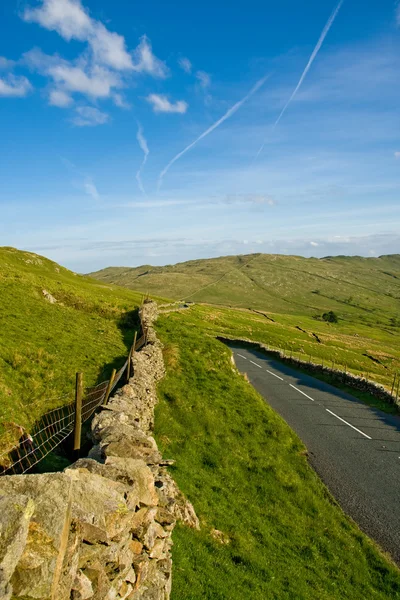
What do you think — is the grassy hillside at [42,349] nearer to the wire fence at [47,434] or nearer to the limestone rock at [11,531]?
the wire fence at [47,434]

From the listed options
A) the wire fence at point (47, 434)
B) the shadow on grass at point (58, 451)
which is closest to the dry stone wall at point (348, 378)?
the shadow on grass at point (58, 451)

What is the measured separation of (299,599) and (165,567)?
6.31 metres

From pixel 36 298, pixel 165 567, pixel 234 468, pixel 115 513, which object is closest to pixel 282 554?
pixel 234 468

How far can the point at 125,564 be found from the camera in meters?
8.00

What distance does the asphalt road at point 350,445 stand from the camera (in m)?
19.5

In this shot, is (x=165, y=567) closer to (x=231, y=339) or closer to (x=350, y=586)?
(x=350, y=586)

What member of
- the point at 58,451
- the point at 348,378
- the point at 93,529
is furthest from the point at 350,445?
the point at 93,529

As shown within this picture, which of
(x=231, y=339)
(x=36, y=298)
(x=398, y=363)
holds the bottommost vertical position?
(x=398, y=363)

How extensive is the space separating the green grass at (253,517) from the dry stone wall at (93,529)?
250cm

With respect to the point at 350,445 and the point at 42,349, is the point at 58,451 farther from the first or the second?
the point at 350,445

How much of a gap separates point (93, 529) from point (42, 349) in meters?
18.8

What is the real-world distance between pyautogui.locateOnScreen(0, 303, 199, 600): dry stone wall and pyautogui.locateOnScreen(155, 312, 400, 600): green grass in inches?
98.3

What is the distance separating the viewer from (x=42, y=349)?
78.2 feet

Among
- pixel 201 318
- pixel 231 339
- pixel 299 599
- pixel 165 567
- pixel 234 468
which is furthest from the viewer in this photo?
pixel 201 318
